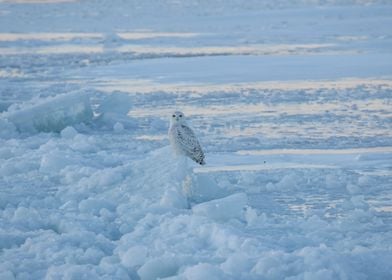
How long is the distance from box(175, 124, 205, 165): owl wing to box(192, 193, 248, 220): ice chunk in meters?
1.14

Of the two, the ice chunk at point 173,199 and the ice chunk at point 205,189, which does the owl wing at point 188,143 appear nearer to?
the ice chunk at point 205,189

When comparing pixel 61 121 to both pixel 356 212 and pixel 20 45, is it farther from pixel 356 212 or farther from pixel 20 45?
pixel 20 45

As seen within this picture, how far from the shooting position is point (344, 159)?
27.3 ft

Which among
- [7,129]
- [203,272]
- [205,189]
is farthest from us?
[7,129]

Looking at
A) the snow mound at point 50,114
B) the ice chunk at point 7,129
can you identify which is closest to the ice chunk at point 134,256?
the ice chunk at point 7,129

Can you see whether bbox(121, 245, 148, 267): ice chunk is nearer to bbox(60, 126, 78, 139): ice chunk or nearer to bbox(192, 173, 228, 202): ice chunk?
bbox(192, 173, 228, 202): ice chunk

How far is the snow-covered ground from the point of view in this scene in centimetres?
534

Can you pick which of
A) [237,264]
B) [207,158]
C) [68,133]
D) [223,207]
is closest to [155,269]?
[237,264]

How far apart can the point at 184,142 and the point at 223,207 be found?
126 centimetres

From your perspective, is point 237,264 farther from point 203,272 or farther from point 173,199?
point 173,199

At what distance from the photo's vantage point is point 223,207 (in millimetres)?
6113

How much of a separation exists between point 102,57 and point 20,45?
2.61 m

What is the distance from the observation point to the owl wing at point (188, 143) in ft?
23.9

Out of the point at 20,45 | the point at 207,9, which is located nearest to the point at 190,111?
the point at 20,45
